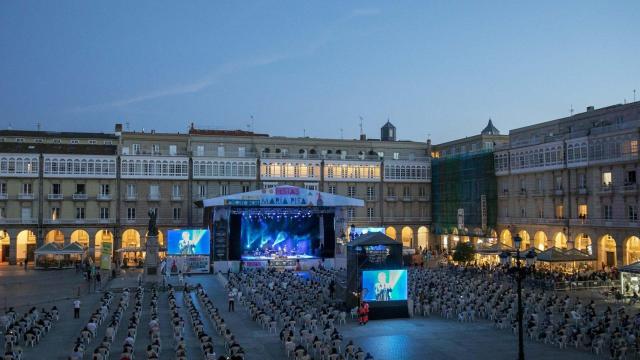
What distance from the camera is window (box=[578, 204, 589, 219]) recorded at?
1977 inches

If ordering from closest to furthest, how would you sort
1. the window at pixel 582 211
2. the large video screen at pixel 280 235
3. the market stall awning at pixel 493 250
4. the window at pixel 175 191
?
the window at pixel 582 211
the market stall awning at pixel 493 250
the large video screen at pixel 280 235
the window at pixel 175 191

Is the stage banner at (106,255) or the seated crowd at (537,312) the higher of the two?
the stage banner at (106,255)

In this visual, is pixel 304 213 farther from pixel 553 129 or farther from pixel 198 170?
pixel 553 129

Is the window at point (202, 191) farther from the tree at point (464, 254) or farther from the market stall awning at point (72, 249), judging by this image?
the tree at point (464, 254)

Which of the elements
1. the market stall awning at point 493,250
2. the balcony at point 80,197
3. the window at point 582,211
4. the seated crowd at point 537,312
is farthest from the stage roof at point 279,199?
the window at point 582,211

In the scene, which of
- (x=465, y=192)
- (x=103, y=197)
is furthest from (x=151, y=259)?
(x=465, y=192)

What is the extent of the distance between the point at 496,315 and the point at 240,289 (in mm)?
17230

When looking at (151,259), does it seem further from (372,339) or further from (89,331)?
(372,339)

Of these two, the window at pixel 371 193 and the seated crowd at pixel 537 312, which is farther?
the window at pixel 371 193

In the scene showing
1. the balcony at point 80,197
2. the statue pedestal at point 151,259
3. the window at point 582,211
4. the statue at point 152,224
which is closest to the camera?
the statue pedestal at point 151,259

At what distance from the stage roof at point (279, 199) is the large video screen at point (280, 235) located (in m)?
2.73

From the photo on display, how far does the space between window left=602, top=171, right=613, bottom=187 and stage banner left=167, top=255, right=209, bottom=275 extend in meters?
34.0

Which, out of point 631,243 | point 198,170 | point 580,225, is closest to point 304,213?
point 198,170

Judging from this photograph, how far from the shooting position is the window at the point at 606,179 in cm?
4800
